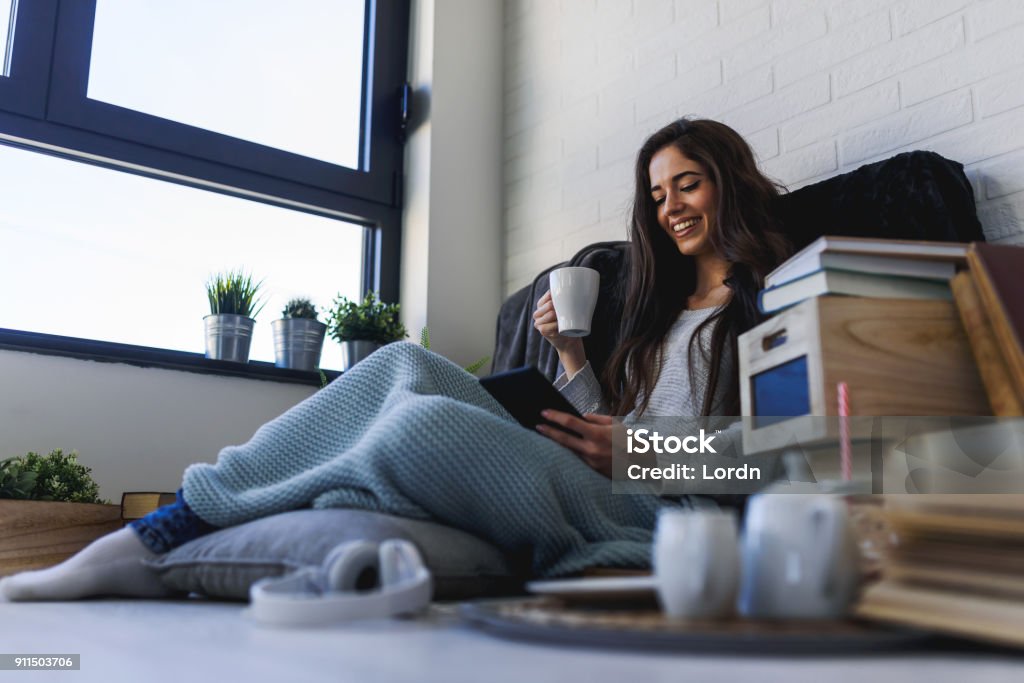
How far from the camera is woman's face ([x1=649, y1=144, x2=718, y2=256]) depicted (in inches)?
77.4

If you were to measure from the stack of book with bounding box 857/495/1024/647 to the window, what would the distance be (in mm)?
2230

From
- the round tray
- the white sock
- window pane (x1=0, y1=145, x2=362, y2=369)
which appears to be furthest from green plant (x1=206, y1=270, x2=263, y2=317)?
the round tray

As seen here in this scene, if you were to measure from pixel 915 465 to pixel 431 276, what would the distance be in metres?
1.87

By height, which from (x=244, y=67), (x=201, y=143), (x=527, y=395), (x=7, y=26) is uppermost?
(x=244, y=67)

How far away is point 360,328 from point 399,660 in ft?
6.73

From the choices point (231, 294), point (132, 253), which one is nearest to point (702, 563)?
point (231, 294)

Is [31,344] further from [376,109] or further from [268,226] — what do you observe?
[376,109]

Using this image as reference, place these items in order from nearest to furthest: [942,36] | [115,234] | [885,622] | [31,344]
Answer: [885,622], [942,36], [31,344], [115,234]

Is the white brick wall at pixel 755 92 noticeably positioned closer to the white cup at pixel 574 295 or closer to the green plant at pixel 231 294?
the white cup at pixel 574 295

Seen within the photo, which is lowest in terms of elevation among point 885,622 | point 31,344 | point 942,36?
point 885,622

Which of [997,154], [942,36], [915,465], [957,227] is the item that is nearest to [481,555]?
[915,465]

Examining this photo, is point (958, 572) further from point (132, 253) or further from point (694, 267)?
point (132, 253)

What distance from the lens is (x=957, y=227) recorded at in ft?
5.39

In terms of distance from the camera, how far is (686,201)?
6.49 ft
